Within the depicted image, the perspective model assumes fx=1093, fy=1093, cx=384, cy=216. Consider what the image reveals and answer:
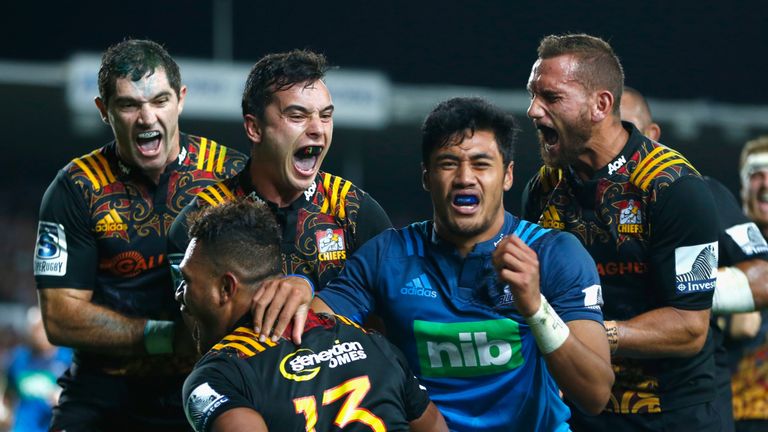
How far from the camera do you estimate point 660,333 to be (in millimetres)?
4105

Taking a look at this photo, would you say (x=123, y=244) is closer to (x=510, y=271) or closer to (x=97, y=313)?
(x=97, y=313)

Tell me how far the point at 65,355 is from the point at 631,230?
8.13 meters

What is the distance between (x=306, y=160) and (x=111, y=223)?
94 cm

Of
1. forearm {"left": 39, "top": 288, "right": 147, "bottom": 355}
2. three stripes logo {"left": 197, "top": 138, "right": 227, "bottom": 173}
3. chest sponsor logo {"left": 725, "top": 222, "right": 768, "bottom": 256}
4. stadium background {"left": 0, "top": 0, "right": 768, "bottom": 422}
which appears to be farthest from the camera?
stadium background {"left": 0, "top": 0, "right": 768, "bottom": 422}

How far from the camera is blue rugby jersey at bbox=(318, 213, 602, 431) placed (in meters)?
3.55

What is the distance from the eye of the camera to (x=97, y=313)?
176 inches

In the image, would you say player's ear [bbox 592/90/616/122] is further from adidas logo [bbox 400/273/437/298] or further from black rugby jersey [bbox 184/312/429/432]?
black rugby jersey [bbox 184/312/429/432]

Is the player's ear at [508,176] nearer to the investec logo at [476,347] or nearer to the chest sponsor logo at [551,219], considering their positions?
the investec logo at [476,347]

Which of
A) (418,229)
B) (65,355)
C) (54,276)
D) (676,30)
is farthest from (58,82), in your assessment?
(418,229)

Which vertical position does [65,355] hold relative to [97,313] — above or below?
below

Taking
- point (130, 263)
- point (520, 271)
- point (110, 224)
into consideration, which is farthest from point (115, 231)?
point (520, 271)

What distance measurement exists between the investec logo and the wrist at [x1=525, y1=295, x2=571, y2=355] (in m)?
0.27

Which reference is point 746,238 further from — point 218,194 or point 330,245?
point 218,194

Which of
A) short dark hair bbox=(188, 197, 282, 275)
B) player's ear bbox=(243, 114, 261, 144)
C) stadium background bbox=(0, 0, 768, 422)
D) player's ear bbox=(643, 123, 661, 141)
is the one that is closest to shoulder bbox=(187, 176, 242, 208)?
player's ear bbox=(243, 114, 261, 144)
